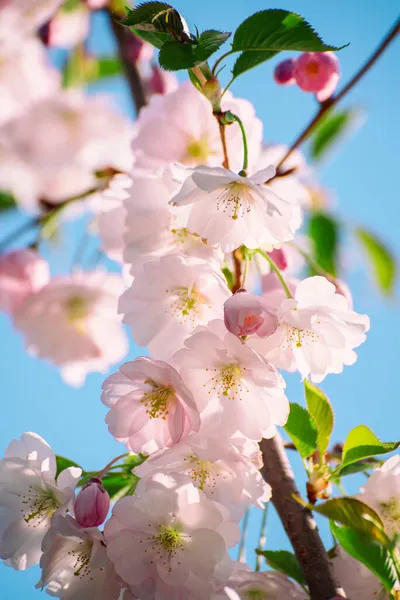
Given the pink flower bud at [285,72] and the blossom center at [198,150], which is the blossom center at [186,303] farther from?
the pink flower bud at [285,72]

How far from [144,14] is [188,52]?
0.05 meters

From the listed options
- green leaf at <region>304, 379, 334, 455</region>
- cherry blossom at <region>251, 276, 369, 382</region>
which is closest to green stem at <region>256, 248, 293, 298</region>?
cherry blossom at <region>251, 276, 369, 382</region>

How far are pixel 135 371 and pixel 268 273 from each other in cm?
26

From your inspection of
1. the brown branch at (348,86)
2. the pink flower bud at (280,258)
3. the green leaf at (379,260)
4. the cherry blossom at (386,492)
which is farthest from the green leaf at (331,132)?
the cherry blossom at (386,492)

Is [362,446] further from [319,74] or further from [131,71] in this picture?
[131,71]

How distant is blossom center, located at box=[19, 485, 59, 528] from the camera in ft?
2.39

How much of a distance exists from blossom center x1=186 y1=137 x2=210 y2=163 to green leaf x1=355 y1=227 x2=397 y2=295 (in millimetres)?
335

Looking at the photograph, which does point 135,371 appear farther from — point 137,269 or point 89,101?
point 89,101

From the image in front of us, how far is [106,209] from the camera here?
88 centimetres

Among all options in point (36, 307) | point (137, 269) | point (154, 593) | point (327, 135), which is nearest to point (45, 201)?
point (36, 307)

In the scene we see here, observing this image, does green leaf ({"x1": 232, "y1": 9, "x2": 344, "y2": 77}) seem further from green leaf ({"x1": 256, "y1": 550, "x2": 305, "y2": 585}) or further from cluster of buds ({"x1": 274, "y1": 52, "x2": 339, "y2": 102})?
green leaf ({"x1": 256, "y1": 550, "x2": 305, "y2": 585})

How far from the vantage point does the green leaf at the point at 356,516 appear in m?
0.67

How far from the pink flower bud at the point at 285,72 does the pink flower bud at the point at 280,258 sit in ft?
1.09

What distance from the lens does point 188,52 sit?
0.64m
